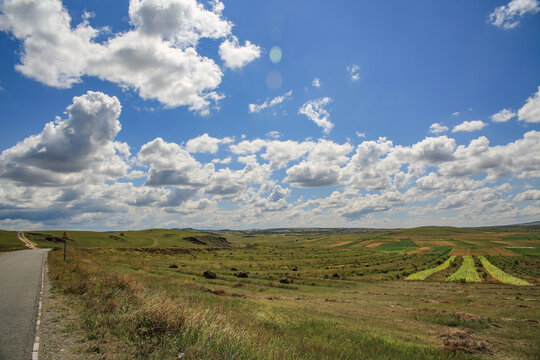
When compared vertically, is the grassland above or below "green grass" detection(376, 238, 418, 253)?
above

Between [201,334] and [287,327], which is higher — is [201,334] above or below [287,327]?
above

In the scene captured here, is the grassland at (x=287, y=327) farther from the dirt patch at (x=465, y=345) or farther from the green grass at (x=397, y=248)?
the green grass at (x=397, y=248)

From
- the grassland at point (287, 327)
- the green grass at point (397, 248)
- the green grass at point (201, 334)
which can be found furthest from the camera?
the green grass at point (397, 248)

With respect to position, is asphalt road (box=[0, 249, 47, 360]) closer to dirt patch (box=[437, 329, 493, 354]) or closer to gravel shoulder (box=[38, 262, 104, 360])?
gravel shoulder (box=[38, 262, 104, 360])

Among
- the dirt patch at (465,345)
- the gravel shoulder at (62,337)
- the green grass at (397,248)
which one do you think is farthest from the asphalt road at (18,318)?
the green grass at (397,248)

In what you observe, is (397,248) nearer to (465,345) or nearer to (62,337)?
(465,345)

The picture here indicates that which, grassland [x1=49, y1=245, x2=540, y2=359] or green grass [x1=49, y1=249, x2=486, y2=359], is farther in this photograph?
grassland [x1=49, y1=245, x2=540, y2=359]

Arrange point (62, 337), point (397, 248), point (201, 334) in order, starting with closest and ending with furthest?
point (201, 334)
point (62, 337)
point (397, 248)

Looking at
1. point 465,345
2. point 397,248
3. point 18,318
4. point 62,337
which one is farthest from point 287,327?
point 397,248

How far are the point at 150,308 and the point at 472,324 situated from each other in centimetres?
2066

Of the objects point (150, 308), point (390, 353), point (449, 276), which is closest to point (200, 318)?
point (150, 308)

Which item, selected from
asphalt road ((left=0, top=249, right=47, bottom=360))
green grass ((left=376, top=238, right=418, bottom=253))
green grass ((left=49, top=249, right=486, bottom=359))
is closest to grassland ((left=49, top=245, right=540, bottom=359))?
green grass ((left=49, top=249, right=486, bottom=359))

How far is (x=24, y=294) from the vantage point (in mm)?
14555

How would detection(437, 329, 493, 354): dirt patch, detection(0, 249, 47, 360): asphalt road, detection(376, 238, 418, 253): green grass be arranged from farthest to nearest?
1. detection(376, 238, 418, 253): green grass
2. detection(437, 329, 493, 354): dirt patch
3. detection(0, 249, 47, 360): asphalt road
